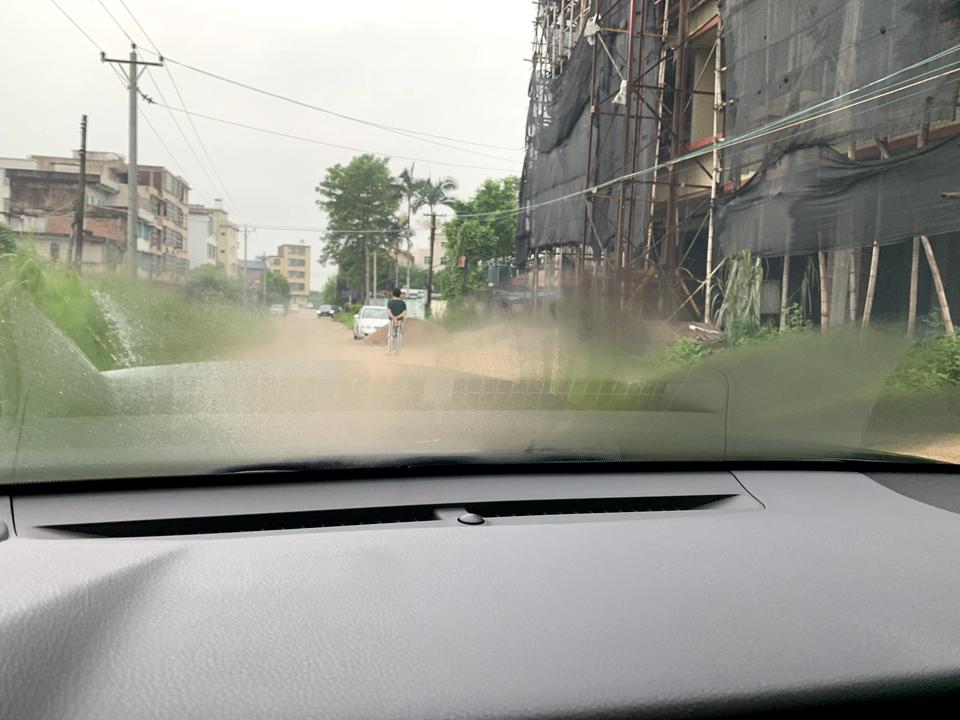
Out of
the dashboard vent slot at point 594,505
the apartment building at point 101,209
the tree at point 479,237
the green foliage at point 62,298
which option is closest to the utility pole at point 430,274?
the tree at point 479,237

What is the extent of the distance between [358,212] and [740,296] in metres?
3.90

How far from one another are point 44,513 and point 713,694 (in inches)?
72.8

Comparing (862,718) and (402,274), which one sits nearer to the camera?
(862,718)

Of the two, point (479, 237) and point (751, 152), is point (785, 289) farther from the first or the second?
point (479, 237)

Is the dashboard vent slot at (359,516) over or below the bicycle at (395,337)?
below

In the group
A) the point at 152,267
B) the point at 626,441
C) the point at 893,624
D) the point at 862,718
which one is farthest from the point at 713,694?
the point at 152,267

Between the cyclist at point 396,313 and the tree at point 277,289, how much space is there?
179 cm

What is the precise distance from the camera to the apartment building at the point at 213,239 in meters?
4.59

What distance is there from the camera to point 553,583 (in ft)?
6.84

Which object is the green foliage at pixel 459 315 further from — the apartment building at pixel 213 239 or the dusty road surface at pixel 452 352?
the apartment building at pixel 213 239

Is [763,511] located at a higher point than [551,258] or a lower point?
lower

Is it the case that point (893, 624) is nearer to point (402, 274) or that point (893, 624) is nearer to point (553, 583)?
point (553, 583)

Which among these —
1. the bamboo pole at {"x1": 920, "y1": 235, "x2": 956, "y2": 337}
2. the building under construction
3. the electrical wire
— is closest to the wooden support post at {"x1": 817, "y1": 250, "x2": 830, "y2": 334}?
the building under construction

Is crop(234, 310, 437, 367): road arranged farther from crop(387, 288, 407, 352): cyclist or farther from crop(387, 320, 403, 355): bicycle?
crop(387, 288, 407, 352): cyclist
